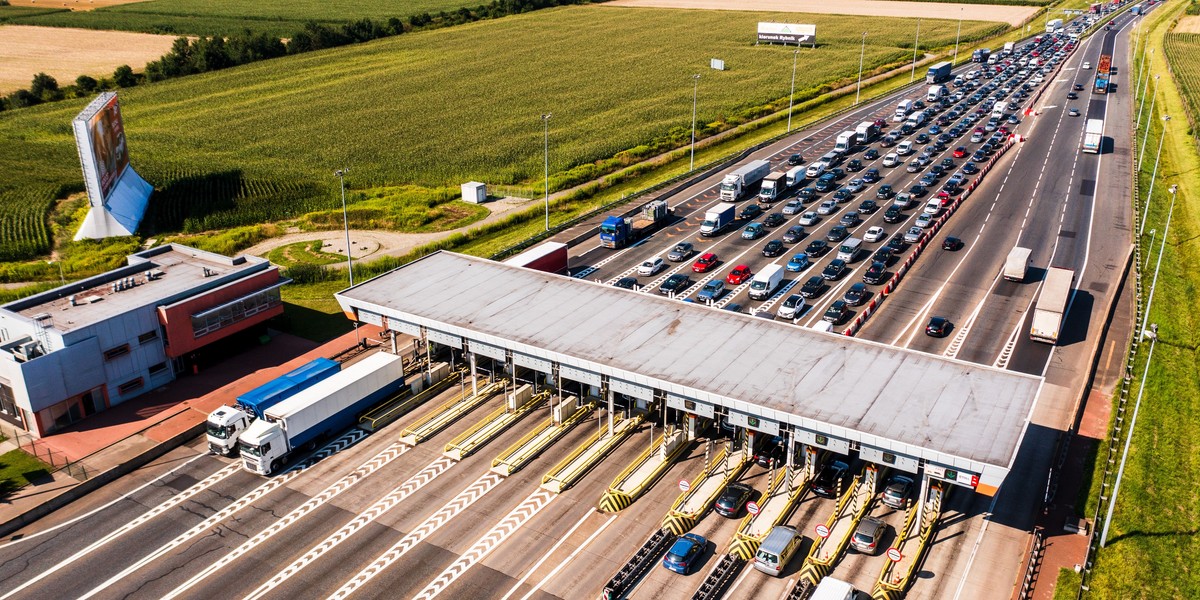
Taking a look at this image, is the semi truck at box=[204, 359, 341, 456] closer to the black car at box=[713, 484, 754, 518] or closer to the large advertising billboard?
the black car at box=[713, 484, 754, 518]

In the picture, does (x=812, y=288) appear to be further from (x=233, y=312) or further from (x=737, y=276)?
(x=233, y=312)

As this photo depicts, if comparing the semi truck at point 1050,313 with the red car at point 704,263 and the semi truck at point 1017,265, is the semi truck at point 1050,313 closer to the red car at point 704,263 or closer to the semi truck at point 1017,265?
the semi truck at point 1017,265

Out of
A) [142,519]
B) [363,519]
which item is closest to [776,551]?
[363,519]

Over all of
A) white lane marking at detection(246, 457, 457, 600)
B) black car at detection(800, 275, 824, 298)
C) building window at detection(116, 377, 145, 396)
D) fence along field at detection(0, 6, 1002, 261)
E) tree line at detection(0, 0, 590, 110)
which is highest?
tree line at detection(0, 0, 590, 110)

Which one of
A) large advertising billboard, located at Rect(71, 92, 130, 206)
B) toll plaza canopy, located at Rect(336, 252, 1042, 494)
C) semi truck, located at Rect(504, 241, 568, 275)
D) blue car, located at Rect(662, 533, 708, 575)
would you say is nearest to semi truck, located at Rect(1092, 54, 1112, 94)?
semi truck, located at Rect(504, 241, 568, 275)

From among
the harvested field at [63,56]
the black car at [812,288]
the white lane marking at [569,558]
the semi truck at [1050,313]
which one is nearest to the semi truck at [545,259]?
the black car at [812,288]

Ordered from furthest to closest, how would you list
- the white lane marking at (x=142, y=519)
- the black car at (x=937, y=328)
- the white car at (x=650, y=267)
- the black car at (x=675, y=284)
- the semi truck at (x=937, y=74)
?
1. the semi truck at (x=937, y=74)
2. the white car at (x=650, y=267)
3. the black car at (x=675, y=284)
4. the black car at (x=937, y=328)
5. the white lane marking at (x=142, y=519)
